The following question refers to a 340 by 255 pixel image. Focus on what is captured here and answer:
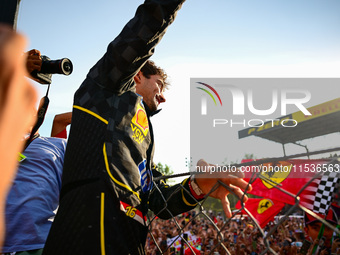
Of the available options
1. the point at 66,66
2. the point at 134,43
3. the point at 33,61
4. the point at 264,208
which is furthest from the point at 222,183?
the point at 264,208

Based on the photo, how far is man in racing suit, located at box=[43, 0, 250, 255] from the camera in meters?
1.01

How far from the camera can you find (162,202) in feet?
5.14

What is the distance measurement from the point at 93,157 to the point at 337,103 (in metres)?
22.7

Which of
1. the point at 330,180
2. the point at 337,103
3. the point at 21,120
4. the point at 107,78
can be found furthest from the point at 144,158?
the point at 337,103

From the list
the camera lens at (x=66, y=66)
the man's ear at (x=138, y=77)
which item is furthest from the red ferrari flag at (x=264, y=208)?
the camera lens at (x=66, y=66)

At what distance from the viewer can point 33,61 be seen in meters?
1.55

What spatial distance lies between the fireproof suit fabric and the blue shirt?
16.5 inches

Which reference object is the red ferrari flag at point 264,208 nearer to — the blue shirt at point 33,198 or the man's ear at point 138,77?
the man's ear at point 138,77

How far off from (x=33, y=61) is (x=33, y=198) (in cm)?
72

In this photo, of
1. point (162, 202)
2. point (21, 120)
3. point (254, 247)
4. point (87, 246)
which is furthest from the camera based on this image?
point (254, 247)

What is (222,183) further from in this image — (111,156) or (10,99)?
(10,99)

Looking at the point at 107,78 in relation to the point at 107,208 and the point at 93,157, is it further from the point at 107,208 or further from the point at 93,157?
the point at 107,208

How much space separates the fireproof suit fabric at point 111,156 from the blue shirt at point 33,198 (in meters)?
0.42

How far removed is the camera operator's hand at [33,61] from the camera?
155 cm
